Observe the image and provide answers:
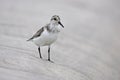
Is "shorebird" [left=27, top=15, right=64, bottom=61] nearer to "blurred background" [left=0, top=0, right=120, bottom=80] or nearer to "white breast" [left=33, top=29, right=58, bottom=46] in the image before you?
"white breast" [left=33, top=29, right=58, bottom=46]

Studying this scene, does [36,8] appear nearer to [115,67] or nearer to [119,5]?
[119,5]

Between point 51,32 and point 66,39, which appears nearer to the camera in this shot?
point 51,32

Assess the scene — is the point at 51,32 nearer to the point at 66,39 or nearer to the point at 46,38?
the point at 46,38

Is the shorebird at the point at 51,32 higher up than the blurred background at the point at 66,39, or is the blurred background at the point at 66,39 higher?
the shorebird at the point at 51,32

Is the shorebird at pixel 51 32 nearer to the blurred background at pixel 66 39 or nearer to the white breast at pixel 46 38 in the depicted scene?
the white breast at pixel 46 38

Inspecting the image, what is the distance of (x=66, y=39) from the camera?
10891 millimetres

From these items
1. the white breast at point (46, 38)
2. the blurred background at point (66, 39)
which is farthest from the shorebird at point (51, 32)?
the blurred background at point (66, 39)

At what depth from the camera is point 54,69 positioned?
27.8ft

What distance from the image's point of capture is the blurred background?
8242 mm

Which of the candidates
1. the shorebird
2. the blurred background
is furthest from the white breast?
the blurred background

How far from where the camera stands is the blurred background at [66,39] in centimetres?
824

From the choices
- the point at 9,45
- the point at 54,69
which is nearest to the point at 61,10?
the point at 9,45

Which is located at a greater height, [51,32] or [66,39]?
[51,32]

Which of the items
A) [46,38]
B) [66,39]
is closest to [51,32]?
[46,38]
